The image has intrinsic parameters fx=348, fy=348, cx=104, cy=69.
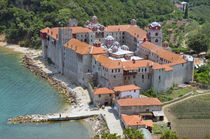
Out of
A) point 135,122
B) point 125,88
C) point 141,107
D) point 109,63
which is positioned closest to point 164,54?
point 109,63

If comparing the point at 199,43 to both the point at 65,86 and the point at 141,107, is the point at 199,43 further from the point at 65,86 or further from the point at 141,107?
the point at 141,107

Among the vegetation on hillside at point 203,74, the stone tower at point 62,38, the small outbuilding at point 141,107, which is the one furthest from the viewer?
the stone tower at point 62,38

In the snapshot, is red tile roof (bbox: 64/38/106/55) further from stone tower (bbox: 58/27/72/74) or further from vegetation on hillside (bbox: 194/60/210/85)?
vegetation on hillside (bbox: 194/60/210/85)

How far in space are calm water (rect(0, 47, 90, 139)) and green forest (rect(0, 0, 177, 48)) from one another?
66.1 feet

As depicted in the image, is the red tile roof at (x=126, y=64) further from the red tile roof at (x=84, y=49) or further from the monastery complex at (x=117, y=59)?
the red tile roof at (x=84, y=49)

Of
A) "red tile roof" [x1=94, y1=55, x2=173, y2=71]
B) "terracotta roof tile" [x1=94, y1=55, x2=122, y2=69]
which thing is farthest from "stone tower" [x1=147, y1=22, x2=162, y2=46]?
"terracotta roof tile" [x1=94, y1=55, x2=122, y2=69]

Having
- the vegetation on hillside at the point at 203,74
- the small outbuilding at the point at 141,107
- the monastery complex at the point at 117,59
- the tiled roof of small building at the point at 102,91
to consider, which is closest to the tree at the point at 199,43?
the vegetation on hillside at the point at 203,74

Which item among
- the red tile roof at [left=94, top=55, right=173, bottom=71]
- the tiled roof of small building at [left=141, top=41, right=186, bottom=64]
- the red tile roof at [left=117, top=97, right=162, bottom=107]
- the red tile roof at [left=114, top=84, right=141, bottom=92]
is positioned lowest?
the red tile roof at [left=117, top=97, right=162, bottom=107]

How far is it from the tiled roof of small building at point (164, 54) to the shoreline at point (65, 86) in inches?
674

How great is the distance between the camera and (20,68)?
280 feet

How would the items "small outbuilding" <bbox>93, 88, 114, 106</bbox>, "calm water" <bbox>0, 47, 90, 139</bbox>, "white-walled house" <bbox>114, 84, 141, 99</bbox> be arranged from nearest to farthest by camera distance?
"calm water" <bbox>0, 47, 90, 139</bbox>
"white-walled house" <bbox>114, 84, 141, 99</bbox>
"small outbuilding" <bbox>93, 88, 114, 106</bbox>

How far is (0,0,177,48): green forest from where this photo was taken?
108 m

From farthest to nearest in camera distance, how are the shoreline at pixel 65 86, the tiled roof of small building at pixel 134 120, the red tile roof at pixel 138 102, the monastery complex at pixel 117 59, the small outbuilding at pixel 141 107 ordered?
the monastery complex at pixel 117 59, the red tile roof at pixel 138 102, the shoreline at pixel 65 86, the small outbuilding at pixel 141 107, the tiled roof of small building at pixel 134 120

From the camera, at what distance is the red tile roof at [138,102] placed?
186ft
